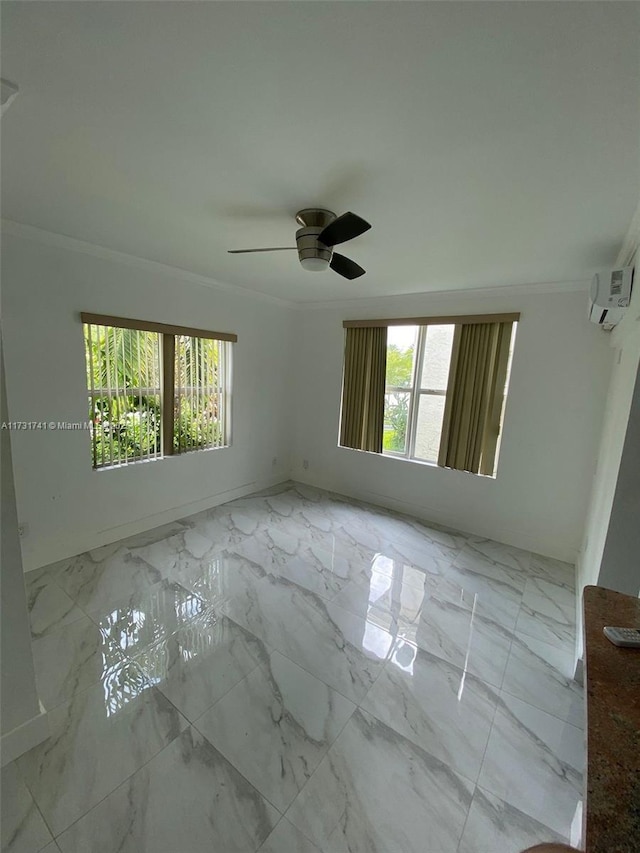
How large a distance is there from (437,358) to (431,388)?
332 mm

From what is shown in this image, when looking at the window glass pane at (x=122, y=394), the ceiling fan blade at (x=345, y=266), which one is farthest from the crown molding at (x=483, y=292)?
the window glass pane at (x=122, y=394)

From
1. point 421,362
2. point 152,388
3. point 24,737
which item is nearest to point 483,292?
point 421,362

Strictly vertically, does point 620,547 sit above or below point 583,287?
below

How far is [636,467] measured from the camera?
1.56 metres

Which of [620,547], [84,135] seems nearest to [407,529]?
[620,547]

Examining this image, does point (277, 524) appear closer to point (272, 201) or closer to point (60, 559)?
point (60, 559)

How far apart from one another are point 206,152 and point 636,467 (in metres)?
2.33

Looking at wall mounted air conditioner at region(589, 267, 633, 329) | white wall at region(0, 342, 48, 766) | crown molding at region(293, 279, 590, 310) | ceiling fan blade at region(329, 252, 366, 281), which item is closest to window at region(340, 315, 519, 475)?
crown molding at region(293, 279, 590, 310)

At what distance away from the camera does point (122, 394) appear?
2973 mm

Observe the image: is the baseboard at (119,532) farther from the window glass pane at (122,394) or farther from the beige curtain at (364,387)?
the beige curtain at (364,387)

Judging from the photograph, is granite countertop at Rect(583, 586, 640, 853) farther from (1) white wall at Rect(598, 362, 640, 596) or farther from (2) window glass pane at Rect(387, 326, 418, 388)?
(2) window glass pane at Rect(387, 326, 418, 388)

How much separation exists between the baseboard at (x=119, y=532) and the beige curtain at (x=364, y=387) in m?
1.49

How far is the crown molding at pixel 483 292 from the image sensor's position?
289 centimetres

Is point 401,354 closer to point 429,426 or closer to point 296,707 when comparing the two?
point 429,426
